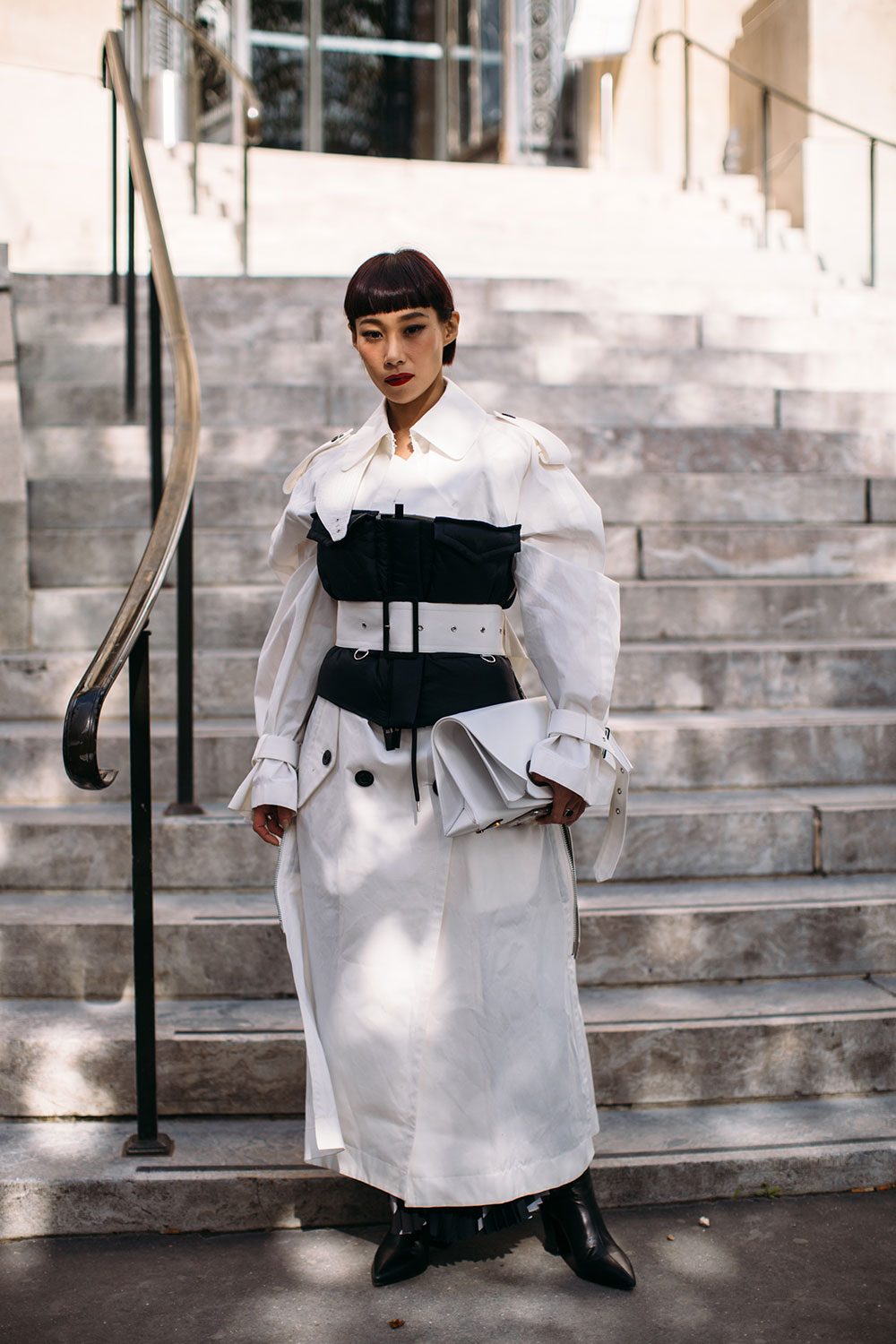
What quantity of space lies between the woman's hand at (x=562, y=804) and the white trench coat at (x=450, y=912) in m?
0.04

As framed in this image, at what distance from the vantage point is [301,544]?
2.51m

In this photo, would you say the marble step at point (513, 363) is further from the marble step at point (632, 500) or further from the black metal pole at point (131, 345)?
the marble step at point (632, 500)

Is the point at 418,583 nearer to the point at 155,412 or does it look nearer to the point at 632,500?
the point at 155,412

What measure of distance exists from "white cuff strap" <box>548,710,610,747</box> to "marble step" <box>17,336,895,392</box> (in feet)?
11.0

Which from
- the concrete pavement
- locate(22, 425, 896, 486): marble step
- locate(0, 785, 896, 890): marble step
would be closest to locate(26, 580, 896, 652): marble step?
locate(22, 425, 896, 486): marble step

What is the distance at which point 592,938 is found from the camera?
314 centimetres

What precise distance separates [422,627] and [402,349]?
496 mm

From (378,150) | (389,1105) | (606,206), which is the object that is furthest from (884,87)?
(389,1105)

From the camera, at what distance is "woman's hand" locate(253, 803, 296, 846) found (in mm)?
2385

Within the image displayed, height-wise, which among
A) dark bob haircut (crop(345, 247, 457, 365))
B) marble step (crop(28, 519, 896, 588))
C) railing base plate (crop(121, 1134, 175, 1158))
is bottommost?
railing base plate (crop(121, 1134, 175, 1158))

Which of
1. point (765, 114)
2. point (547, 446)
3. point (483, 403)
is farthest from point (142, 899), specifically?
point (765, 114)

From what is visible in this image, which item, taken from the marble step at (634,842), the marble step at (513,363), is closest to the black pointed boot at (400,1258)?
the marble step at (634,842)

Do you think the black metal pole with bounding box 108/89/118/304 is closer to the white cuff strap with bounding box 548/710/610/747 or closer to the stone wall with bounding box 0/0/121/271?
the stone wall with bounding box 0/0/121/271

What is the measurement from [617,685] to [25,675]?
1.88 meters
